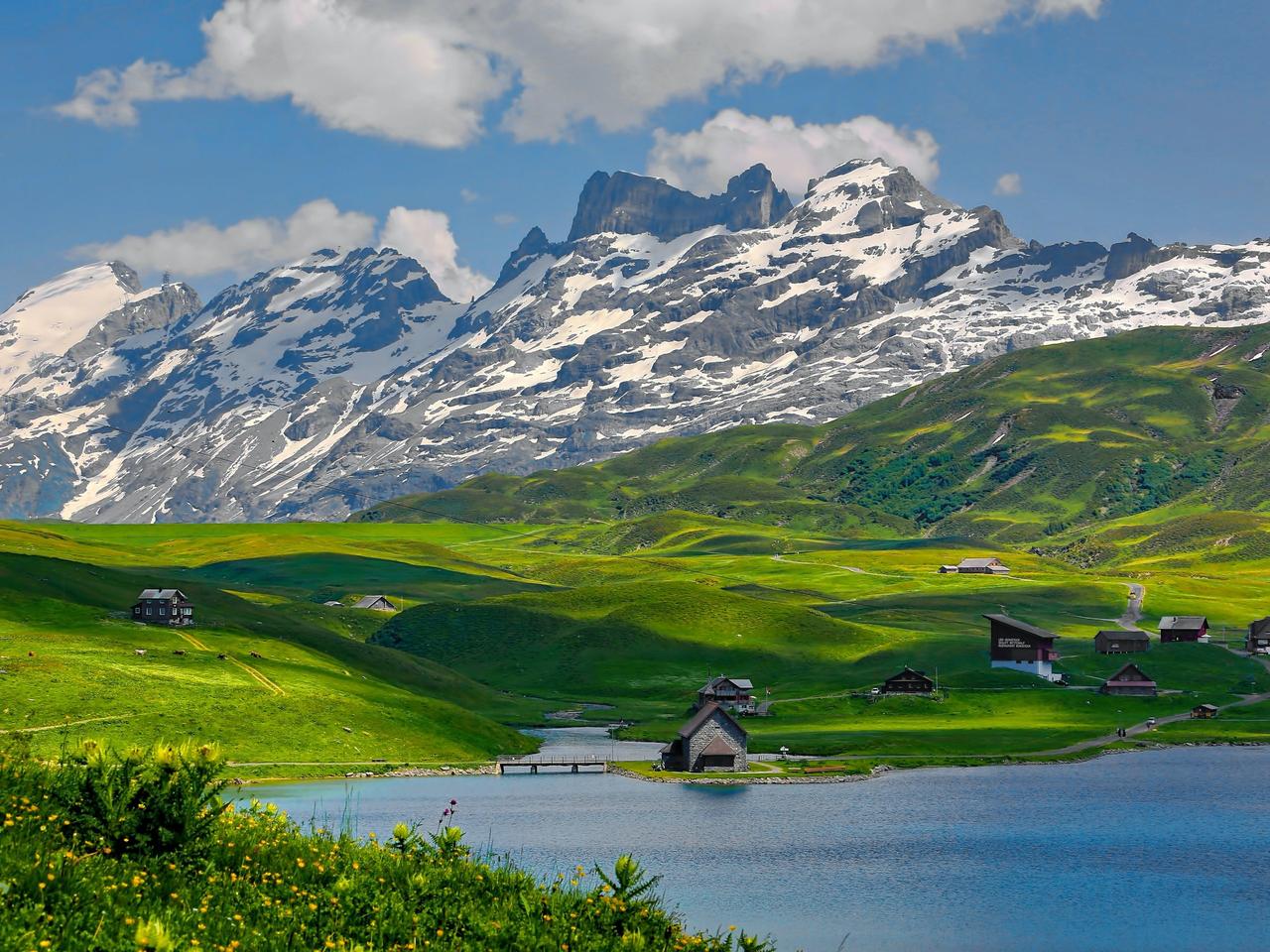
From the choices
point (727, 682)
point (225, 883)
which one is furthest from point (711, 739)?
point (225, 883)

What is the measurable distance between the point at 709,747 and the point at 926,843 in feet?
134

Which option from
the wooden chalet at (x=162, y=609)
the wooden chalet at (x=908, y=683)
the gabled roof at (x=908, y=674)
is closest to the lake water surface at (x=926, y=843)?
the wooden chalet at (x=908, y=683)

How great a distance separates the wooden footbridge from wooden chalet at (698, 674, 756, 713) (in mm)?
33886

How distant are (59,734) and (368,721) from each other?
3836 cm

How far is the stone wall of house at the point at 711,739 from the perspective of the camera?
13562 centimetres

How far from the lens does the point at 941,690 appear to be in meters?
182

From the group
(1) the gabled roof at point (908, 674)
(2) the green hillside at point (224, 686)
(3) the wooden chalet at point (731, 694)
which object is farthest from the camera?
(1) the gabled roof at point (908, 674)

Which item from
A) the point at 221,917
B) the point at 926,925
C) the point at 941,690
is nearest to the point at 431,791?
the point at 926,925

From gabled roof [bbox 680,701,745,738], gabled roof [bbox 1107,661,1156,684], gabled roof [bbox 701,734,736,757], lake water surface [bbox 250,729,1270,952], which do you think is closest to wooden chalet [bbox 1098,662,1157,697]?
gabled roof [bbox 1107,661,1156,684]

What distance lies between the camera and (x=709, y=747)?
13550 centimetres

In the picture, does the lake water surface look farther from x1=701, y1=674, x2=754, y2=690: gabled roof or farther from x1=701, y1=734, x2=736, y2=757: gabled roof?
x1=701, y1=674, x2=754, y2=690: gabled roof

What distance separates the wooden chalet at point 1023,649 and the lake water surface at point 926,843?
49.5m

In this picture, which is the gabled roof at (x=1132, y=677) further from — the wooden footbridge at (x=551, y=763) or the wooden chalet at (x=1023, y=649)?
the wooden footbridge at (x=551, y=763)

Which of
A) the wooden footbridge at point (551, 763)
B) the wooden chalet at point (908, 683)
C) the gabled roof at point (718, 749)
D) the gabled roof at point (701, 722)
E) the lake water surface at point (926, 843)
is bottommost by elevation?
the lake water surface at point (926, 843)
